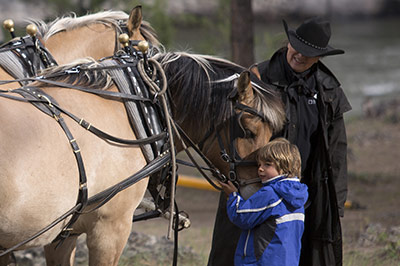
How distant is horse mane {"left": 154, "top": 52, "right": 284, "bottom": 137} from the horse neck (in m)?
1.25

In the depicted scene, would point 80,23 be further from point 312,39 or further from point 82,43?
point 312,39

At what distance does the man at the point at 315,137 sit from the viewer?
3314mm

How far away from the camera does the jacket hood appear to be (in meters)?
2.79

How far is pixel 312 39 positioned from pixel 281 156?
2.57 ft

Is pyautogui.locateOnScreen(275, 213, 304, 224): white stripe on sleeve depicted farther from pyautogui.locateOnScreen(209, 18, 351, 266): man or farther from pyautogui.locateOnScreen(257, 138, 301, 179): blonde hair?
pyautogui.locateOnScreen(209, 18, 351, 266): man

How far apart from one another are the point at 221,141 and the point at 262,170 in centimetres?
26

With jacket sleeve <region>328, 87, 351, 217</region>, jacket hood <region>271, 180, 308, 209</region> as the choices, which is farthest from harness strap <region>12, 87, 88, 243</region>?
jacket sleeve <region>328, 87, 351, 217</region>

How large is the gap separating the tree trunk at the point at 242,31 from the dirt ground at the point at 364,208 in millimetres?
1808

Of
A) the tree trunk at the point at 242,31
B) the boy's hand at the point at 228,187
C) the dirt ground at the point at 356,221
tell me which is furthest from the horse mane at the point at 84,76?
the tree trunk at the point at 242,31

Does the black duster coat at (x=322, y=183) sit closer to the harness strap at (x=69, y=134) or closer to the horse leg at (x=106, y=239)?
the horse leg at (x=106, y=239)

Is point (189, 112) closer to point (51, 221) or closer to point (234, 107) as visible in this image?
point (234, 107)

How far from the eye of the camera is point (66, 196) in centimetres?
240

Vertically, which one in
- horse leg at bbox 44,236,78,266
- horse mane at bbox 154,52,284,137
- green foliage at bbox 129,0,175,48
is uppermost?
horse mane at bbox 154,52,284,137

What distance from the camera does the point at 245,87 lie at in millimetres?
2773
